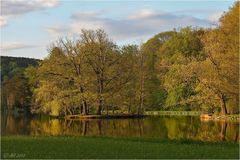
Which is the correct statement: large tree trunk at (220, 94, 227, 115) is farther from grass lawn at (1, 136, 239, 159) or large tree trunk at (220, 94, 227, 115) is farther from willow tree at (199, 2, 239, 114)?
grass lawn at (1, 136, 239, 159)

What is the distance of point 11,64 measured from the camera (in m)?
101

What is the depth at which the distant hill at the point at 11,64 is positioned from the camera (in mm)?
93312

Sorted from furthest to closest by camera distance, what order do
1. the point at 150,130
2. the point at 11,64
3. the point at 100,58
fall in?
the point at 11,64, the point at 100,58, the point at 150,130

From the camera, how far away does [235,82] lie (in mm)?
38688

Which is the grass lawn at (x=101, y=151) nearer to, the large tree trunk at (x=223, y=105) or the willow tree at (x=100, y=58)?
the large tree trunk at (x=223, y=105)

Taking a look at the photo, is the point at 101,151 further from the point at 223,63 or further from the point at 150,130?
→ the point at 223,63

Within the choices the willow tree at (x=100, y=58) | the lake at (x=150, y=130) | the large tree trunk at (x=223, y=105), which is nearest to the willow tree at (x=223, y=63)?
the large tree trunk at (x=223, y=105)

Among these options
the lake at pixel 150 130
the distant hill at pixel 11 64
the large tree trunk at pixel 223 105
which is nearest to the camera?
the lake at pixel 150 130

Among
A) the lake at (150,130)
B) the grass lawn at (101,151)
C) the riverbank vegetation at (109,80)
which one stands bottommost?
the lake at (150,130)

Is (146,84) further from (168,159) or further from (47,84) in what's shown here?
(168,159)

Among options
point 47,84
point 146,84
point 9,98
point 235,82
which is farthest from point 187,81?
point 9,98

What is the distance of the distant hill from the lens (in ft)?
306

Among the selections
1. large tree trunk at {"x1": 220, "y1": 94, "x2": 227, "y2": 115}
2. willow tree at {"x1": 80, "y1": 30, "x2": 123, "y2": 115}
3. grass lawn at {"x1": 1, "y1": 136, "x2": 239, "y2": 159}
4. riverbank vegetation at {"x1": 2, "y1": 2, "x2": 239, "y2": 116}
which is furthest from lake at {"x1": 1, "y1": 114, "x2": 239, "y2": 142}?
willow tree at {"x1": 80, "y1": 30, "x2": 123, "y2": 115}

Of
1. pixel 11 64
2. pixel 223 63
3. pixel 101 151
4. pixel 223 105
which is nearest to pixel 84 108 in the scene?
pixel 223 105
